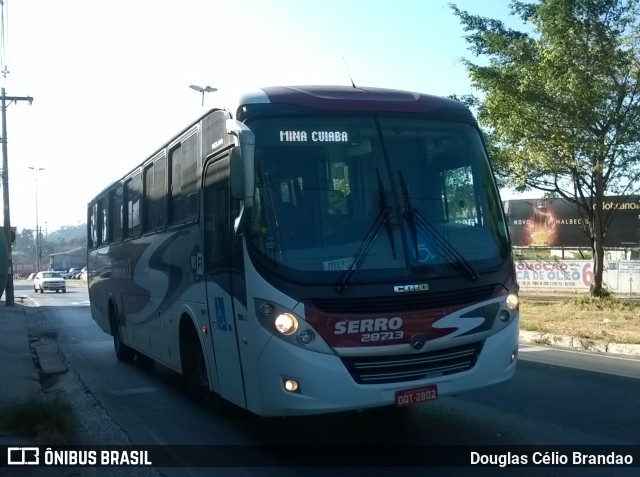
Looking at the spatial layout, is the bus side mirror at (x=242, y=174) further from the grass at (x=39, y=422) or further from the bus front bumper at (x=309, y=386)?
the grass at (x=39, y=422)

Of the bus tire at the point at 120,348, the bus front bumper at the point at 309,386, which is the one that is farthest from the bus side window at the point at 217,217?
the bus tire at the point at 120,348

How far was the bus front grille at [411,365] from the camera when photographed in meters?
6.18

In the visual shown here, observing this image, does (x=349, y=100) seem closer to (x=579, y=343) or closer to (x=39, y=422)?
(x=39, y=422)

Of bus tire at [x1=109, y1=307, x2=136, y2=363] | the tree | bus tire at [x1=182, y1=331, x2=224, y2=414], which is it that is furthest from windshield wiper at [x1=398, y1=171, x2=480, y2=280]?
the tree

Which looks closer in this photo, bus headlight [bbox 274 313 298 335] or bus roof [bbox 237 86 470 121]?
bus headlight [bbox 274 313 298 335]

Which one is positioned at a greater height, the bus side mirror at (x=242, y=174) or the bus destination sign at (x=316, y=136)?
the bus destination sign at (x=316, y=136)

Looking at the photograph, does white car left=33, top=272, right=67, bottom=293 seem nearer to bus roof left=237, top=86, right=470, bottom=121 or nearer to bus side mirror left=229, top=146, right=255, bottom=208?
bus roof left=237, top=86, right=470, bottom=121

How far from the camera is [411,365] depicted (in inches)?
249

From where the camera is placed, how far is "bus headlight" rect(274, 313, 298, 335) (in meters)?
6.08

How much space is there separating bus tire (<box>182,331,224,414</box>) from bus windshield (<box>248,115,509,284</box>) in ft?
8.25

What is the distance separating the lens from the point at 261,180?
6.41m

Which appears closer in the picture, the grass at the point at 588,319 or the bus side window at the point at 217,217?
the bus side window at the point at 217,217

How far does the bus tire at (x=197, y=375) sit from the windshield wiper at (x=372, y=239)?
2.64m

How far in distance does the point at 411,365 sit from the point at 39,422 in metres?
3.90
